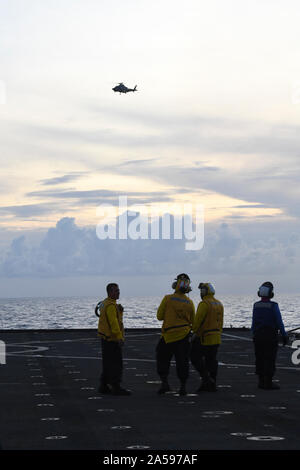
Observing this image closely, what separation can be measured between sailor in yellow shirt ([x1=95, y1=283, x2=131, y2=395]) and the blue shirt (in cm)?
295

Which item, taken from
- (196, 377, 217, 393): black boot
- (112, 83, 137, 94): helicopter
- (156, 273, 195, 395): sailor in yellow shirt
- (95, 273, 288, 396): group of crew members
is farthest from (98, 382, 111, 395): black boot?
(112, 83, 137, 94): helicopter

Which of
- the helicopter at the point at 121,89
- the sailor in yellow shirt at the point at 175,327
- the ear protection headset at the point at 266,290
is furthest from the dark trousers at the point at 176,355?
the helicopter at the point at 121,89

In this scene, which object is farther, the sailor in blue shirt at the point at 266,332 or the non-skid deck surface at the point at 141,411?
the sailor in blue shirt at the point at 266,332

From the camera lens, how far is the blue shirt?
16828 mm

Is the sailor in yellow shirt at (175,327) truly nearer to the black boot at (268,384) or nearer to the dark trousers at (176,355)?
the dark trousers at (176,355)

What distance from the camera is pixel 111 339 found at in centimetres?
1598

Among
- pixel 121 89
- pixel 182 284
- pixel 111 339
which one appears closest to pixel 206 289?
pixel 182 284

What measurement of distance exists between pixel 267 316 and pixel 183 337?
2.16 metres

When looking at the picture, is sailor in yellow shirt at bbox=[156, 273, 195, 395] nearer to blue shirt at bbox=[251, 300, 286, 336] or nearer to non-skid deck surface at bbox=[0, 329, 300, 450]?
non-skid deck surface at bbox=[0, 329, 300, 450]

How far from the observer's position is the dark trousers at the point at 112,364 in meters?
15.7

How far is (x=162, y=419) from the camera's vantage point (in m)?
12.3
